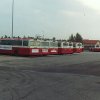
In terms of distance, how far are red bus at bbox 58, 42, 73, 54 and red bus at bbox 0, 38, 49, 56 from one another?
6774 millimetres

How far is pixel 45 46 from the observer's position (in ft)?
158

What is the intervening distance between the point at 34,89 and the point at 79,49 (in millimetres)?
51617

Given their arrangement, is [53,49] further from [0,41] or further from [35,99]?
[35,99]

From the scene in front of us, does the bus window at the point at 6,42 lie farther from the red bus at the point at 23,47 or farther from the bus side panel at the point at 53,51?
the bus side panel at the point at 53,51

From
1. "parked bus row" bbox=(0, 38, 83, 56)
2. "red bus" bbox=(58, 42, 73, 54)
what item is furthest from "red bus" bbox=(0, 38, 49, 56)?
"red bus" bbox=(58, 42, 73, 54)

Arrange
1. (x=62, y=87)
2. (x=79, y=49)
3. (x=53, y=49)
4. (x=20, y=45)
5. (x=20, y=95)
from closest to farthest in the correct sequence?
(x=20, y=95)
(x=62, y=87)
(x=20, y=45)
(x=53, y=49)
(x=79, y=49)

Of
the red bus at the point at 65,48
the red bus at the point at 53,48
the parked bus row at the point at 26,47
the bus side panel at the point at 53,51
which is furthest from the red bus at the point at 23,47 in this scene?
the red bus at the point at 65,48

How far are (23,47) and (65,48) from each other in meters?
13.4

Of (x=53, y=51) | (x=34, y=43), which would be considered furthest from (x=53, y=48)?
(x=34, y=43)

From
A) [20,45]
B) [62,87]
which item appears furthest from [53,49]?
[62,87]

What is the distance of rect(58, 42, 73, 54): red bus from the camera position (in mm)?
54422

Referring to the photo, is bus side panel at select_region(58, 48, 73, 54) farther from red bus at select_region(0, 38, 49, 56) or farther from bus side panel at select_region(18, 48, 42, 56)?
bus side panel at select_region(18, 48, 42, 56)

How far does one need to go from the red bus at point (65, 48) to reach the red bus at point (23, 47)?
677 centimetres

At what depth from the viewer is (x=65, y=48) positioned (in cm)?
5697
